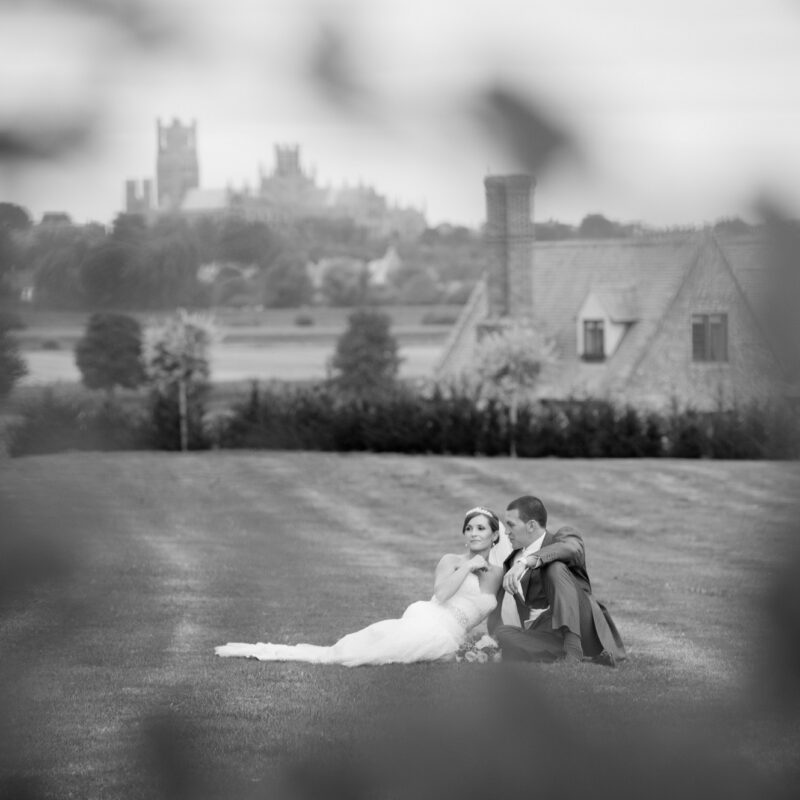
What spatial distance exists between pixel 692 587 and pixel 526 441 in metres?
14.6

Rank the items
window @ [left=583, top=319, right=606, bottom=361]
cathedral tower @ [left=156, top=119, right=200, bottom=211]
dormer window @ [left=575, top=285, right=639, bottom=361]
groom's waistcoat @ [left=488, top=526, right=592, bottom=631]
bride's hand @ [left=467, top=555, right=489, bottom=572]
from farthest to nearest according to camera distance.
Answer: bride's hand @ [left=467, top=555, right=489, bottom=572] → groom's waistcoat @ [left=488, top=526, right=592, bottom=631] → window @ [left=583, top=319, right=606, bottom=361] → dormer window @ [left=575, top=285, right=639, bottom=361] → cathedral tower @ [left=156, top=119, right=200, bottom=211]

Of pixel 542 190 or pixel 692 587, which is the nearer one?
pixel 542 190

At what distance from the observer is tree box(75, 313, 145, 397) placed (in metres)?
1.23

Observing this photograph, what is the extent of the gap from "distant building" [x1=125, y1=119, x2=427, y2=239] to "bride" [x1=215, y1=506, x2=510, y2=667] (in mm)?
5234

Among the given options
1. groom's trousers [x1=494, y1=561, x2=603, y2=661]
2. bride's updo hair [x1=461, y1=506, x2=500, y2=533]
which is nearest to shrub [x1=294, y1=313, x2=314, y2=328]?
groom's trousers [x1=494, y1=561, x2=603, y2=661]

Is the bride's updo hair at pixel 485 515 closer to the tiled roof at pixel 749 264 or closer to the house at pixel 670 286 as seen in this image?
the house at pixel 670 286

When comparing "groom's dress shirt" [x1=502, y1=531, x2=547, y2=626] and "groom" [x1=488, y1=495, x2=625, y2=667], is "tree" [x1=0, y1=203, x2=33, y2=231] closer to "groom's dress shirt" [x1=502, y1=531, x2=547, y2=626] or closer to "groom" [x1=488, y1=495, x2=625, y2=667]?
"groom" [x1=488, y1=495, x2=625, y2=667]

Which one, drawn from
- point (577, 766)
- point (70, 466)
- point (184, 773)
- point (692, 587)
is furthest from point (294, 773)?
point (692, 587)

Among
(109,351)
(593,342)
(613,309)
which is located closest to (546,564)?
(593,342)

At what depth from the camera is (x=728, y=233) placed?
3.94 ft

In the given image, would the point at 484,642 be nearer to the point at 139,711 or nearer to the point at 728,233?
the point at 139,711

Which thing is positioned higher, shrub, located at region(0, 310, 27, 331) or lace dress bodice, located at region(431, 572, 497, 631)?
shrub, located at region(0, 310, 27, 331)

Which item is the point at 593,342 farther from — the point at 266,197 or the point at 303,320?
the point at 266,197

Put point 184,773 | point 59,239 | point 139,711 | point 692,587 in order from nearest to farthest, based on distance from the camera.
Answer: point 59,239
point 184,773
point 139,711
point 692,587
